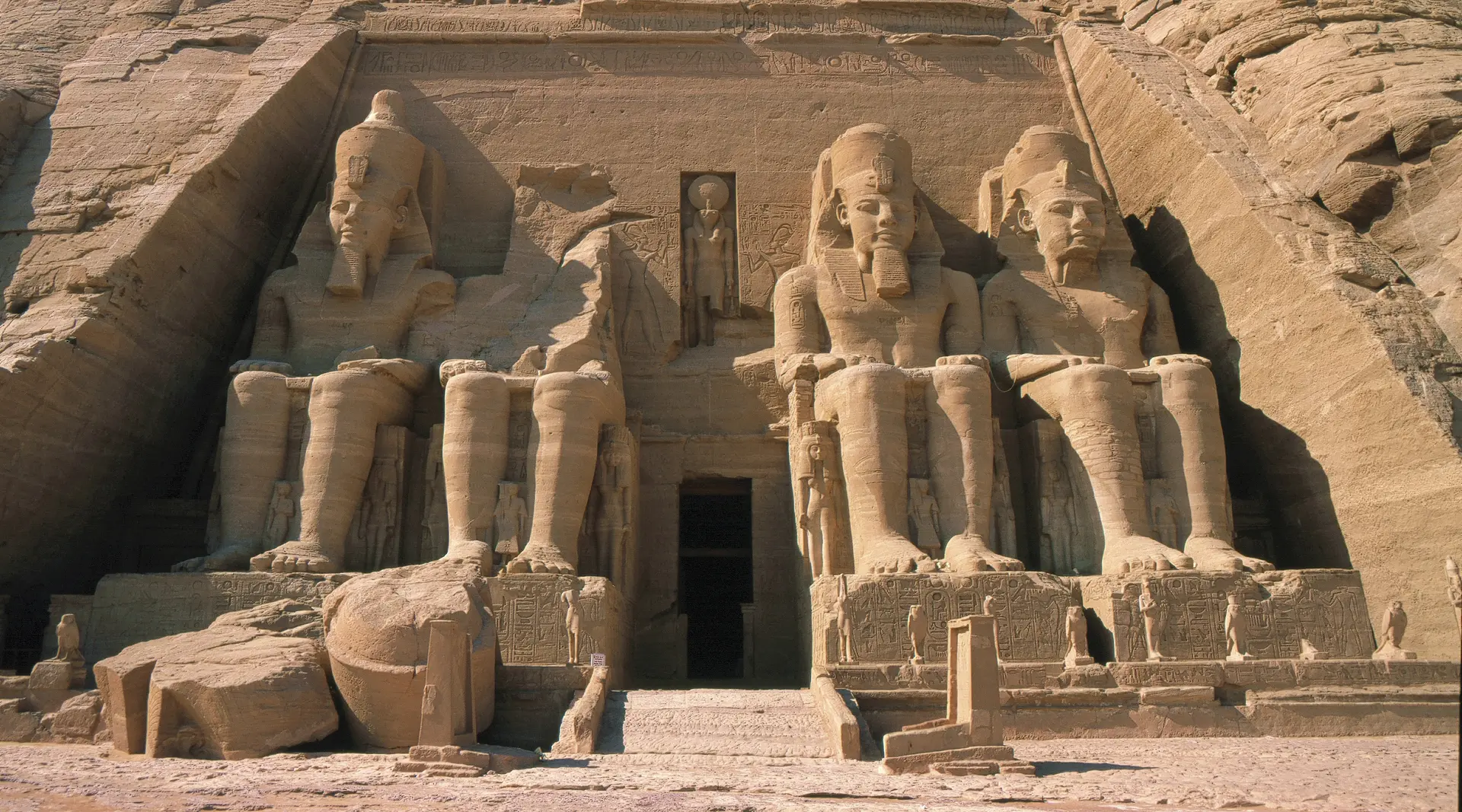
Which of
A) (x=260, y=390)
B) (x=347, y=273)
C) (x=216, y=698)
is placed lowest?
(x=216, y=698)

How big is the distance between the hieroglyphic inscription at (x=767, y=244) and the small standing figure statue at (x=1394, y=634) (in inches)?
184

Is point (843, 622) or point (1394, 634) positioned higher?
point (843, 622)

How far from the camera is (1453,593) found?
5473mm

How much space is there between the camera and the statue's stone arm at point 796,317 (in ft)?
27.7

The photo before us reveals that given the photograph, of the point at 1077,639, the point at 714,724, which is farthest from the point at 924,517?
the point at 714,724

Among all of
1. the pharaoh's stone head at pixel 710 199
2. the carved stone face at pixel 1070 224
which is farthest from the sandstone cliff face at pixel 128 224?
the carved stone face at pixel 1070 224

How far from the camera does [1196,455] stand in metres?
7.43

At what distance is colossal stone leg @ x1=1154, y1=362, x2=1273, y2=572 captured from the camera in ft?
23.8

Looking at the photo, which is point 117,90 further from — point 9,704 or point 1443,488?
point 1443,488

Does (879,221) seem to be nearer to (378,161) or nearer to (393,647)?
(378,161)

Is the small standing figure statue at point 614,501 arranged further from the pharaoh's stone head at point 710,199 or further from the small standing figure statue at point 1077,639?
the small standing figure statue at point 1077,639

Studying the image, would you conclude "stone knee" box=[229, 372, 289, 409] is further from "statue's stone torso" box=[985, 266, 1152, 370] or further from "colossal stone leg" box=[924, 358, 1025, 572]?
"statue's stone torso" box=[985, 266, 1152, 370]

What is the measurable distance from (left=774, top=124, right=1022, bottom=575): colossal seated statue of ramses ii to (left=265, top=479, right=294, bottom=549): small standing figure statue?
309 cm

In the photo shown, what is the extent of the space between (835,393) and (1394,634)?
3.28 metres
